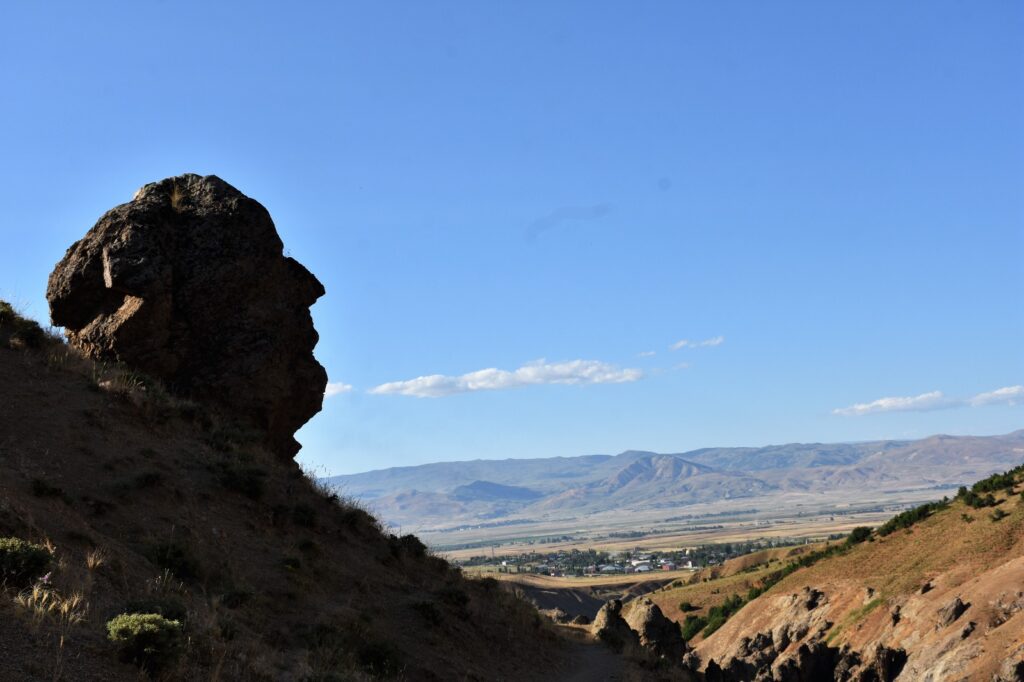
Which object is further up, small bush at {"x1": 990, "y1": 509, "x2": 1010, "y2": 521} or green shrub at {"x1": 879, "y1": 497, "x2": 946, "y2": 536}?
small bush at {"x1": 990, "y1": 509, "x2": 1010, "y2": 521}

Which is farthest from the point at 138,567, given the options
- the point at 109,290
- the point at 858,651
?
the point at 858,651

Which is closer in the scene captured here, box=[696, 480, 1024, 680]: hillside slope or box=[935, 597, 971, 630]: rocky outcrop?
box=[696, 480, 1024, 680]: hillside slope

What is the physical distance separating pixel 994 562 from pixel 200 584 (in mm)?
50103

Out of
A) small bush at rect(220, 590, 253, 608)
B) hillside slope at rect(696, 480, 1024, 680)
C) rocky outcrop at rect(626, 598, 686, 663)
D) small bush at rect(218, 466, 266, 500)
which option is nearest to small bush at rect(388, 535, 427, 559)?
small bush at rect(218, 466, 266, 500)

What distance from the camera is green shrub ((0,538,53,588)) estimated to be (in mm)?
12023

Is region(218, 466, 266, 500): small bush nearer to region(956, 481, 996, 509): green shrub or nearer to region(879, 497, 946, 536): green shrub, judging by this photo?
region(956, 481, 996, 509): green shrub

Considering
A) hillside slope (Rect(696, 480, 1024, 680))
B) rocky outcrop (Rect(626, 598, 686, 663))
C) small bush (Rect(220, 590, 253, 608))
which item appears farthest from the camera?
hillside slope (Rect(696, 480, 1024, 680))

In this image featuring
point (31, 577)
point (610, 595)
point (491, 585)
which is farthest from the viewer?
point (610, 595)

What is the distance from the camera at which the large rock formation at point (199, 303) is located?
25.8 metres

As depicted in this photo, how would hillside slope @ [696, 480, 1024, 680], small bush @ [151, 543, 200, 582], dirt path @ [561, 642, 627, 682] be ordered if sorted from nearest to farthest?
small bush @ [151, 543, 200, 582], dirt path @ [561, 642, 627, 682], hillside slope @ [696, 480, 1024, 680]

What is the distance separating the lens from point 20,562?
40.1 ft

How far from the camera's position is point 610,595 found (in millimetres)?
118000

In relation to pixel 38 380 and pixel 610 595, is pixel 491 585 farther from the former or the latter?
pixel 610 595

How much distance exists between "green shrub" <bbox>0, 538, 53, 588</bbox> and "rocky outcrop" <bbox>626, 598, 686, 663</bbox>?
30.4 meters
